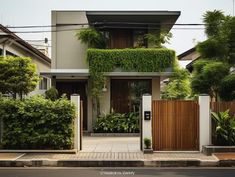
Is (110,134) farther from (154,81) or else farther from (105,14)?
(105,14)

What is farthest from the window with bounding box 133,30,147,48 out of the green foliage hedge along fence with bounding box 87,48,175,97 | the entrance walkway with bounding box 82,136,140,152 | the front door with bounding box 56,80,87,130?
the entrance walkway with bounding box 82,136,140,152

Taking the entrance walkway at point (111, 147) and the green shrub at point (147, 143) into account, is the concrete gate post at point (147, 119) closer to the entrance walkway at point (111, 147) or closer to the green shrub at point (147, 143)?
the green shrub at point (147, 143)

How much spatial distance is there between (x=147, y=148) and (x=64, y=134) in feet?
9.80

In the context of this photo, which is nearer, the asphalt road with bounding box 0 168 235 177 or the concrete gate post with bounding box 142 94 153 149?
the asphalt road with bounding box 0 168 235 177

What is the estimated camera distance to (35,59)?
3541 cm

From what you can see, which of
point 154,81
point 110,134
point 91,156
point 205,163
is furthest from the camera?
point 154,81

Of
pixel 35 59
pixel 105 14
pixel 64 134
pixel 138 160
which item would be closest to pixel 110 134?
pixel 105 14

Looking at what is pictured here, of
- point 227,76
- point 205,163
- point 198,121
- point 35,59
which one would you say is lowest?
point 205,163

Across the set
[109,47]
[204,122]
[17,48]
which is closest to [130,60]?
[109,47]

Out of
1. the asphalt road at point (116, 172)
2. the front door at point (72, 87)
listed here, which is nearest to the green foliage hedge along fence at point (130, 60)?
the front door at point (72, 87)

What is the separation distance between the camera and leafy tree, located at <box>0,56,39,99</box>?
19.6m

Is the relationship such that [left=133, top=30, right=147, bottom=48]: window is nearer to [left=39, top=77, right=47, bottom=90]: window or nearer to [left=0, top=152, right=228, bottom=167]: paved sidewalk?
[left=39, top=77, right=47, bottom=90]: window

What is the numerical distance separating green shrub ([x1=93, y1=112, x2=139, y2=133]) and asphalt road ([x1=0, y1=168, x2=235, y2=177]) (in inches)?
431

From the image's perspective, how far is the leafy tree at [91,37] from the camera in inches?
1031
